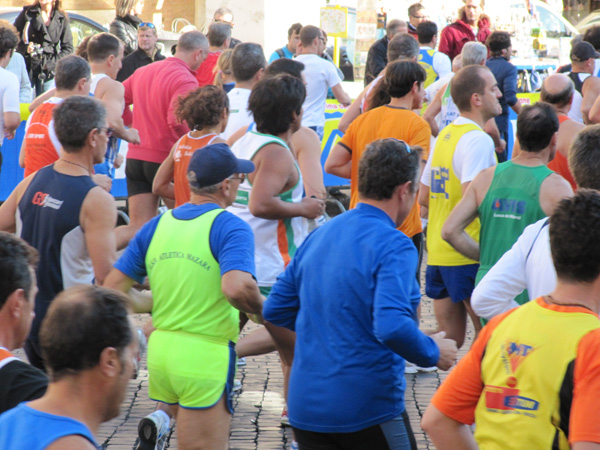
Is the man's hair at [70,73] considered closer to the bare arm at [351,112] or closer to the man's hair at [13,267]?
the bare arm at [351,112]

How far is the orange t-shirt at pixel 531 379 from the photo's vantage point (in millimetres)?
2189

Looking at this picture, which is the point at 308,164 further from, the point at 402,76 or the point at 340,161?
the point at 402,76

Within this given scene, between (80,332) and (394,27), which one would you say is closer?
(80,332)

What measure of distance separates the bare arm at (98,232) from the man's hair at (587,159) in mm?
2123

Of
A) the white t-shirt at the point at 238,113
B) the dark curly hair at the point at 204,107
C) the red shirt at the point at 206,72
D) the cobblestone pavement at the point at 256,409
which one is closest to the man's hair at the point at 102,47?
the white t-shirt at the point at 238,113

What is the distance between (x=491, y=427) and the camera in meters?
2.40

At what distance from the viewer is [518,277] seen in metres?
3.20

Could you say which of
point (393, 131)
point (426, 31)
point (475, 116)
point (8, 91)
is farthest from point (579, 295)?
point (426, 31)

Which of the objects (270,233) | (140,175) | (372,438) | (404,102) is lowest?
(140,175)

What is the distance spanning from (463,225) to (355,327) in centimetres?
179

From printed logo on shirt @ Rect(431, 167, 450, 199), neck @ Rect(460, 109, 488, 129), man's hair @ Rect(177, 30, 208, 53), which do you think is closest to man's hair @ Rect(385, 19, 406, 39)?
man's hair @ Rect(177, 30, 208, 53)

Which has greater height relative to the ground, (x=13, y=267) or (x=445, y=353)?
(x=13, y=267)

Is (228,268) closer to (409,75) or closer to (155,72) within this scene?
(409,75)

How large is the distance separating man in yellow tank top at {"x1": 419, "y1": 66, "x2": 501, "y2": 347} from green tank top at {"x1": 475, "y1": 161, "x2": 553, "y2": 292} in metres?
0.75
